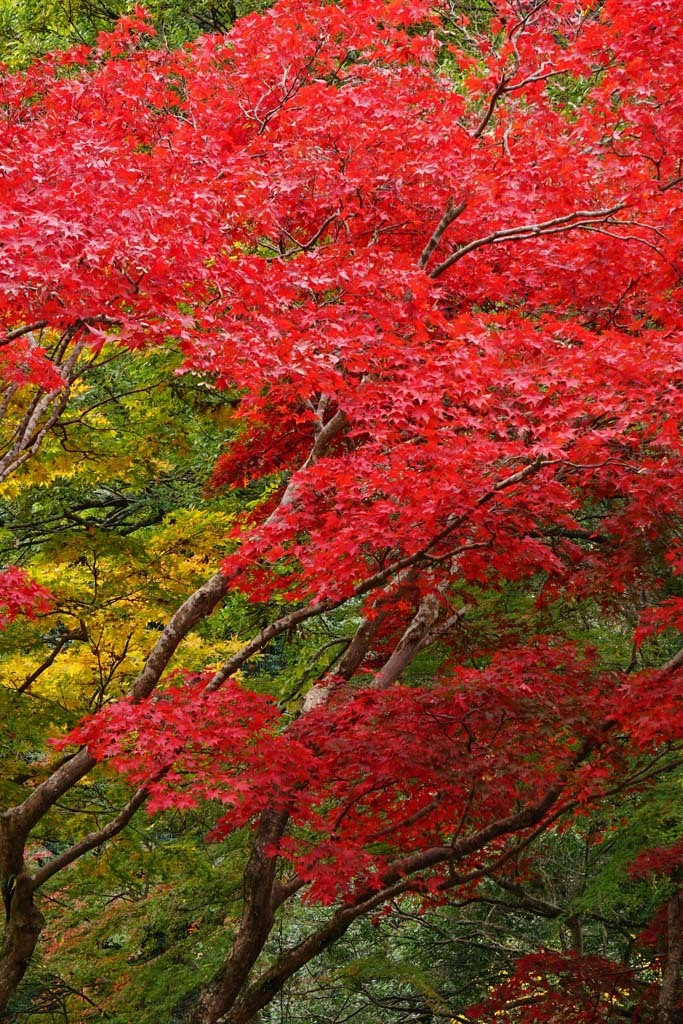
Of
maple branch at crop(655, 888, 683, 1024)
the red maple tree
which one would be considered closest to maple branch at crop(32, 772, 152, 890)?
the red maple tree

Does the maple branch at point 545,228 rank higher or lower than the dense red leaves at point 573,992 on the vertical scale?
higher

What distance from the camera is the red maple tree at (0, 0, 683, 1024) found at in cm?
547

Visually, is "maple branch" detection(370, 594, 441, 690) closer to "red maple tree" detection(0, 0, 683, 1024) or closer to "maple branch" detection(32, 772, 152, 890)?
"red maple tree" detection(0, 0, 683, 1024)

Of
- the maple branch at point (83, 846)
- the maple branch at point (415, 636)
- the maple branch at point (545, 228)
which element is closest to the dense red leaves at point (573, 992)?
the maple branch at point (415, 636)

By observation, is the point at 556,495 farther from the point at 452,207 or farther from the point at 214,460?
the point at 214,460

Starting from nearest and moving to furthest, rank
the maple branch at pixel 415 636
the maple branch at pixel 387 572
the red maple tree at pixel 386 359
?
1. the red maple tree at pixel 386 359
2. the maple branch at pixel 387 572
3. the maple branch at pixel 415 636

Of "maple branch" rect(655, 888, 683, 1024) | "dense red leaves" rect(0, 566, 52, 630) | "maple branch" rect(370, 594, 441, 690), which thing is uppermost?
"maple branch" rect(370, 594, 441, 690)

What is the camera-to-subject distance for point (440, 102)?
22.0ft

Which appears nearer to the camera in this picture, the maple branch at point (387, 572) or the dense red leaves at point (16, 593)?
the maple branch at point (387, 572)

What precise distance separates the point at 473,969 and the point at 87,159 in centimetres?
918

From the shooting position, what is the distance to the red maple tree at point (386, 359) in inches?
215

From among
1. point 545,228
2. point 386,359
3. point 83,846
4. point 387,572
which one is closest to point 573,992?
point 83,846

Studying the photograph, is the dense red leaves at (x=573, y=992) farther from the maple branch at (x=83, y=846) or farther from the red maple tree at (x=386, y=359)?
the maple branch at (x=83, y=846)

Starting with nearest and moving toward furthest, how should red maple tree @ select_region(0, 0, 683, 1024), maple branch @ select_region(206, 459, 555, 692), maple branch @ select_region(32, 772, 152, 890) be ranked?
red maple tree @ select_region(0, 0, 683, 1024) → maple branch @ select_region(206, 459, 555, 692) → maple branch @ select_region(32, 772, 152, 890)
